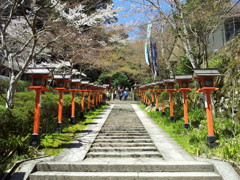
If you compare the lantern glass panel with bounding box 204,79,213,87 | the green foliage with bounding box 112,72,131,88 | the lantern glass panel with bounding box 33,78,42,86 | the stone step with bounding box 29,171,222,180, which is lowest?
the stone step with bounding box 29,171,222,180

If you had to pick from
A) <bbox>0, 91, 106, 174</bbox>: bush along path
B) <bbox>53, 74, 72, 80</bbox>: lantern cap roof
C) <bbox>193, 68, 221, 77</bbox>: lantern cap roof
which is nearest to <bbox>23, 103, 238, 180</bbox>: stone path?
<bbox>0, 91, 106, 174</bbox>: bush along path

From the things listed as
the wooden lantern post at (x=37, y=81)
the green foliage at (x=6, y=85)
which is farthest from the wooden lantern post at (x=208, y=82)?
the green foliage at (x=6, y=85)

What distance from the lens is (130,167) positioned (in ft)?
15.8

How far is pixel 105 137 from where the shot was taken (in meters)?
7.69

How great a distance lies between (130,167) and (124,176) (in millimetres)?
361

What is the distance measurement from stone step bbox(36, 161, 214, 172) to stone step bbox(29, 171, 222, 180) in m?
0.14

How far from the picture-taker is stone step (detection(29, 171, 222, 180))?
4.43m

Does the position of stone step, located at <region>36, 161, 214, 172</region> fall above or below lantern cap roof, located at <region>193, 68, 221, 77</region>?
below

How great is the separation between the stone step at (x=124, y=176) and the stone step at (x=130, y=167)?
5.6 inches

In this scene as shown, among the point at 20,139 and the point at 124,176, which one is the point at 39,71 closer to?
the point at 20,139

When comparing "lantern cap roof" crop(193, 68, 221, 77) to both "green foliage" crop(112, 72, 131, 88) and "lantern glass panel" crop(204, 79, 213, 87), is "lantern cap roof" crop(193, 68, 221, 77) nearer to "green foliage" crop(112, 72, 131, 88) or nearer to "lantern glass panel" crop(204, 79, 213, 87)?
"lantern glass panel" crop(204, 79, 213, 87)

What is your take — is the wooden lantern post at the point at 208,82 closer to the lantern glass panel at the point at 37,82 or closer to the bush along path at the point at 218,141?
the bush along path at the point at 218,141

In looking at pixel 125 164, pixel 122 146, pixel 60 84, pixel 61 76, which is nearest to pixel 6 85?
pixel 60 84

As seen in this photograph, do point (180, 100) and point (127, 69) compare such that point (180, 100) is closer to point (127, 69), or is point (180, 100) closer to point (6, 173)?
point (6, 173)
